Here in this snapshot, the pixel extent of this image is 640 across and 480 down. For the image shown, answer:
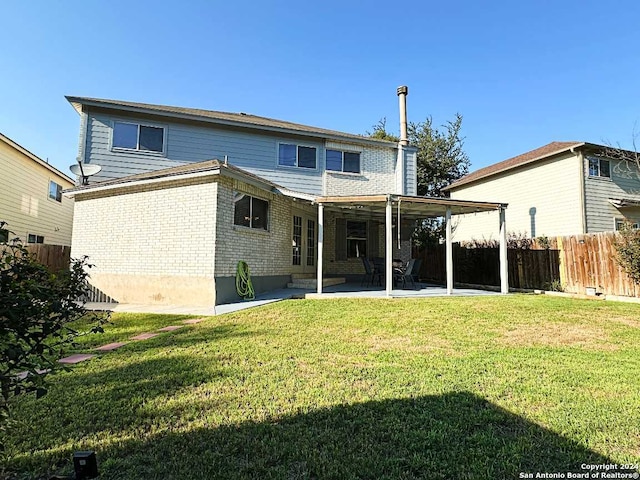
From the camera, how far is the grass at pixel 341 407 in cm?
218

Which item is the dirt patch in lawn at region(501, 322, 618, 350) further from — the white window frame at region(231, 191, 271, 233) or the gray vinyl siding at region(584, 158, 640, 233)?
the gray vinyl siding at region(584, 158, 640, 233)

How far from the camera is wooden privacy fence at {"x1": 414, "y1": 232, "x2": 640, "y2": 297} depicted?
10688mm

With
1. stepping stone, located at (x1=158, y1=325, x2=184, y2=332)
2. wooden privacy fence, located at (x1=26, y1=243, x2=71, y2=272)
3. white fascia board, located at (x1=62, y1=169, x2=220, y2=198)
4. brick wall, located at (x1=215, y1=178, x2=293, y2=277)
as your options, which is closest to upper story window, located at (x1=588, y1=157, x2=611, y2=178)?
brick wall, located at (x1=215, y1=178, x2=293, y2=277)

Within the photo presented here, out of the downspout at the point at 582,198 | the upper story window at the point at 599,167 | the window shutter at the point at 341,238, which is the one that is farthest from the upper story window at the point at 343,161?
the upper story window at the point at 599,167

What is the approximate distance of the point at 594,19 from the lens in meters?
12.0

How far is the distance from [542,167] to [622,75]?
15.0 feet

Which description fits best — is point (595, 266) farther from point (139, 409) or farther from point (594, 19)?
point (139, 409)

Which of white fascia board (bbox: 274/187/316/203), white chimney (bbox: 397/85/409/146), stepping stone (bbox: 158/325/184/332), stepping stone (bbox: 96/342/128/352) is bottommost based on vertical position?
stepping stone (bbox: 96/342/128/352)

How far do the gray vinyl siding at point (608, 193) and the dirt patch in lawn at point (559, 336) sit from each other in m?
11.1

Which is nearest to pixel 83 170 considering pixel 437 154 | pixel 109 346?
pixel 109 346

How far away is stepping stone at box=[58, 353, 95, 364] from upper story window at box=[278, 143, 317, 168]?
10.4m

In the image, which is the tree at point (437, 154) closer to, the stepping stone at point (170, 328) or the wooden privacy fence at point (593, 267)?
the wooden privacy fence at point (593, 267)

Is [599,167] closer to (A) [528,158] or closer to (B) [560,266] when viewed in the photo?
(A) [528,158]

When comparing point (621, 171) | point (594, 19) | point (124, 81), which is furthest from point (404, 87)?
point (124, 81)
